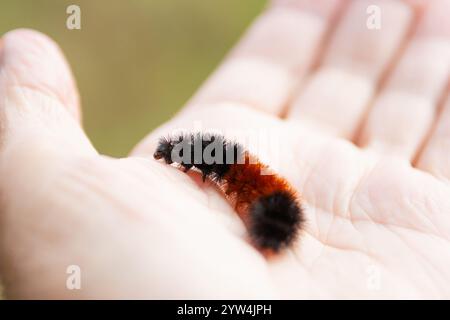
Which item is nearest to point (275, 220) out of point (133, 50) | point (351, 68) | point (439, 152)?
point (439, 152)

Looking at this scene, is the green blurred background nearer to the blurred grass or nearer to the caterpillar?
the blurred grass

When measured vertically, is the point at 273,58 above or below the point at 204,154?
above

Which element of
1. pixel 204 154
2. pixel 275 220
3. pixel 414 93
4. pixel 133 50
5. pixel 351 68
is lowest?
pixel 133 50

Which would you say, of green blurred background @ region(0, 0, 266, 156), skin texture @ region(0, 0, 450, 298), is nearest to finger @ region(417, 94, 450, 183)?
skin texture @ region(0, 0, 450, 298)

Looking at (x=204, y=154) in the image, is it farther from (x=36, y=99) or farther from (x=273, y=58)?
(x=273, y=58)

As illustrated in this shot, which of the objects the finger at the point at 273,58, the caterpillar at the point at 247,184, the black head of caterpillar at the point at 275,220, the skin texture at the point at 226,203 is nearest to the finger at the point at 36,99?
the skin texture at the point at 226,203
